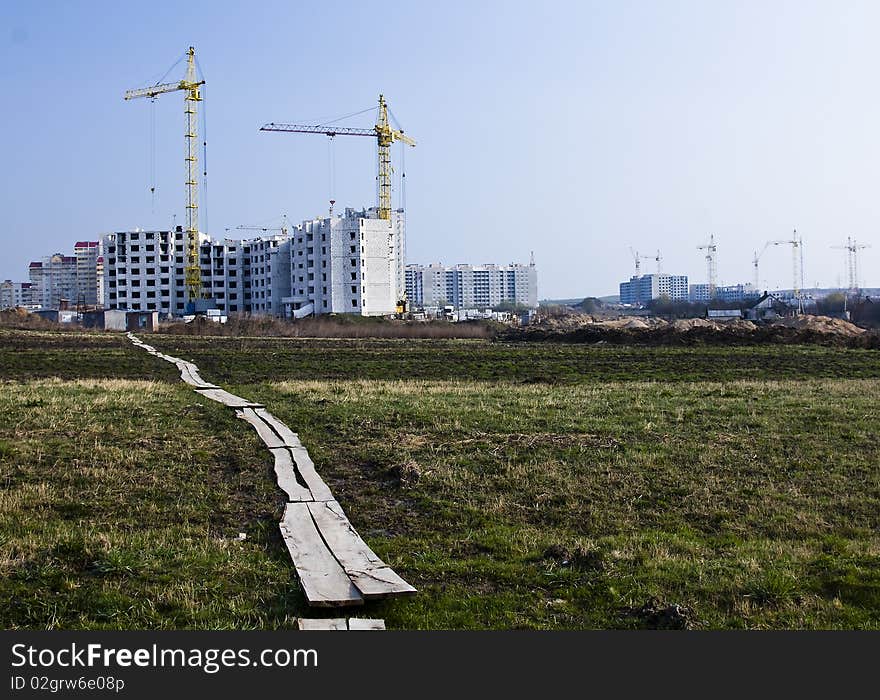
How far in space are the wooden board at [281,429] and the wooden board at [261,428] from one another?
0.12 m

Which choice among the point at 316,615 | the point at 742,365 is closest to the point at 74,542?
the point at 316,615

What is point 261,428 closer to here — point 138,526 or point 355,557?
point 138,526

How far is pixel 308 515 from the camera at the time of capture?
35.4 feet

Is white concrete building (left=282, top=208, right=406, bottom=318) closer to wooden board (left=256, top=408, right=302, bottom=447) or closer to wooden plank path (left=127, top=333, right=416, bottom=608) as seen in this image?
wooden board (left=256, top=408, right=302, bottom=447)

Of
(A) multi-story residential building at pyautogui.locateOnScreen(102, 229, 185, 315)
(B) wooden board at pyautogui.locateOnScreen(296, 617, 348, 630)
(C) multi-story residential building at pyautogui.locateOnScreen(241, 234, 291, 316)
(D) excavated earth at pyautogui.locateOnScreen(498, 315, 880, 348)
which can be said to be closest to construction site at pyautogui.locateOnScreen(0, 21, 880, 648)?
(B) wooden board at pyautogui.locateOnScreen(296, 617, 348, 630)

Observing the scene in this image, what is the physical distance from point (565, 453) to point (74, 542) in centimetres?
831

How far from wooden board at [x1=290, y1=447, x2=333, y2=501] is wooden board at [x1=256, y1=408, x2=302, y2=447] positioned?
0.63 meters

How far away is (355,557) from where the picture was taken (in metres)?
8.87

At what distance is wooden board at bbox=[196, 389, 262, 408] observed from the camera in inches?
882

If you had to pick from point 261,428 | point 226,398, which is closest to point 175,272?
point 226,398

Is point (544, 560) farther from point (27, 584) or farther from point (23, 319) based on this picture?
point (23, 319)

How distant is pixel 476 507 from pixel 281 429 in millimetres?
7560

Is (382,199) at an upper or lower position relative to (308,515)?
upper

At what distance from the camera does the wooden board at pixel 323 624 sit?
6.95m
